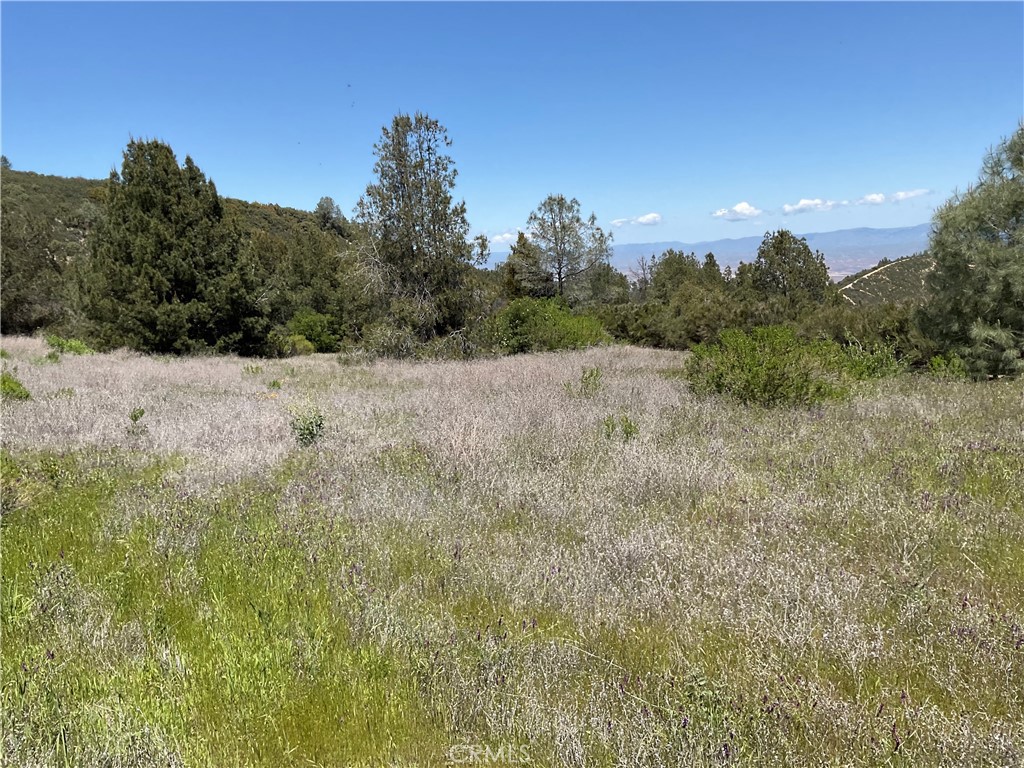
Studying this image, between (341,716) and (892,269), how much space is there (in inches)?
4056

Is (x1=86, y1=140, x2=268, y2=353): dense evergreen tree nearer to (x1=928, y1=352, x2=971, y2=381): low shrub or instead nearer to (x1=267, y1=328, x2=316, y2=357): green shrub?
(x1=267, y1=328, x2=316, y2=357): green shrub

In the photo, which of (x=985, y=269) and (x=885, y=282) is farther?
(x=885, y=282)

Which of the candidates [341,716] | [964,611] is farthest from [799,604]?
[341,716]

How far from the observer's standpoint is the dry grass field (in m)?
2.05

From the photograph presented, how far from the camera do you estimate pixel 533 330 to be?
64.5 ft

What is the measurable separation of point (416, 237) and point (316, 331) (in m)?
13.1

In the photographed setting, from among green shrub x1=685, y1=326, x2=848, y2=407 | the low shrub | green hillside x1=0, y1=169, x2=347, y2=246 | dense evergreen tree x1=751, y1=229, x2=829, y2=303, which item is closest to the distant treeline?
the low shrub

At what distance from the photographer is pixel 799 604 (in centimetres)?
281

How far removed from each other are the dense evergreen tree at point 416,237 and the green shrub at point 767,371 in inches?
431

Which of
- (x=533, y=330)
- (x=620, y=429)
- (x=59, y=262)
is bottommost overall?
(x=620, y=429)

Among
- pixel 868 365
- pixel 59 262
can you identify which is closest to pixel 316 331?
pixel 59 262

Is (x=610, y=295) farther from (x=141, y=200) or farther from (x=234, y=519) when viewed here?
(x=234, y=519)

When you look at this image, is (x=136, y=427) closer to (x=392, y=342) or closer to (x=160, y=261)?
(x=392, y=342)

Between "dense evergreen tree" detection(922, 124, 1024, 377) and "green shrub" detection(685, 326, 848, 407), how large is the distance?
5.99 metres
